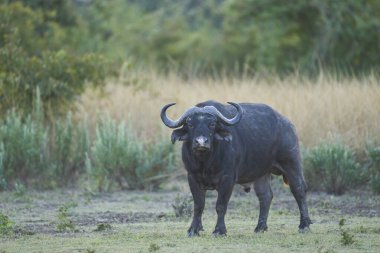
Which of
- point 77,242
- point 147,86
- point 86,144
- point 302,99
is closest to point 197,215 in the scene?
point 77,242

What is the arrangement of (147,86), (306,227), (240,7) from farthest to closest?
1. (240,7)
2. (147,86)
3. (306,227)

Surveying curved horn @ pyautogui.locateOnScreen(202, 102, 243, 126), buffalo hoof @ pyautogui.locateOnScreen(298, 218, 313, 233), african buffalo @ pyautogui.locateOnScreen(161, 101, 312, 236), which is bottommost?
buffalo hoof @ pyautogui.locateOnScreen(298, 218, 313, 233)

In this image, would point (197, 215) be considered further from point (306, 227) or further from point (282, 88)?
point (282, 88)

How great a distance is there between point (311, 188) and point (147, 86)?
20.8 feet

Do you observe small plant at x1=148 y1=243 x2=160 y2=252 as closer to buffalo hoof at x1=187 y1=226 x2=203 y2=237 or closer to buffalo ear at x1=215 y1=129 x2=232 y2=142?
buffalo hoof at x1=187 y1=226 x2=203 y2=237

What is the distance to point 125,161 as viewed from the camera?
1741cm

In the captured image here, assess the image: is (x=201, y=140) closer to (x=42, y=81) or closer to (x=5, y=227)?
(x=5, y=227)

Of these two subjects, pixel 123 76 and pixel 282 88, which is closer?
pixel 282 88

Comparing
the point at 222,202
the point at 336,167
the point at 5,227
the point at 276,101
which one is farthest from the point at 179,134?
the point at 276,101

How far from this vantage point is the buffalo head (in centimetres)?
1053

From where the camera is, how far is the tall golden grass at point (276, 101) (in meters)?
18.5

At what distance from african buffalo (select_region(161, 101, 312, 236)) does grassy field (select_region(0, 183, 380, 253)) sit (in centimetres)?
45

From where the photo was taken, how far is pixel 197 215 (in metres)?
10.9

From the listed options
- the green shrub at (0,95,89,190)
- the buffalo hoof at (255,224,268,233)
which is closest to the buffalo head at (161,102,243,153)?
the buffalo hoof at (255,224,268,233)
